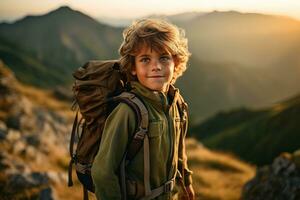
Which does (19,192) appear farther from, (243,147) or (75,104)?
(243,147)

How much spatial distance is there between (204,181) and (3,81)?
20655 millimetres

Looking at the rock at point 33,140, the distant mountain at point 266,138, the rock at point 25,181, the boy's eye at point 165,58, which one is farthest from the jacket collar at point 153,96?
the distant mountain at point 266,138

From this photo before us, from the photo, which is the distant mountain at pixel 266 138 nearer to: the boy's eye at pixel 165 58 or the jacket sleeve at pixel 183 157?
the jacket sleeve at pixel 183 157

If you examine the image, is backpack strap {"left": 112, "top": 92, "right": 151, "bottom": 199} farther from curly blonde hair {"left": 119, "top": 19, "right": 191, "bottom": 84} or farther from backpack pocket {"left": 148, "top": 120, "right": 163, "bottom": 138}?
curly blonde hair {"left": 119, "top": 19, "right": 191, "bottom": 84}

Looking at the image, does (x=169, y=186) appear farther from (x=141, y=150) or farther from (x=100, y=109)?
(x=100, y=109)

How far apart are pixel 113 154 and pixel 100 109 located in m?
0.57

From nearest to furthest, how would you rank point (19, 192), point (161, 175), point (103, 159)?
point (103, 159), point (161, 175), point (19, 192)

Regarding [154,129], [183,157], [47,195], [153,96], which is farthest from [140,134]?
[47,195]

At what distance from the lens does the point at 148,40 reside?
3.77 meters

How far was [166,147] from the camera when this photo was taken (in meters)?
3.95

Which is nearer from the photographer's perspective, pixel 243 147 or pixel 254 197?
pixel 254 197

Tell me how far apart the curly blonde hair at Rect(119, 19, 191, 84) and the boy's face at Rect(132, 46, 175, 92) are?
6 centimetres

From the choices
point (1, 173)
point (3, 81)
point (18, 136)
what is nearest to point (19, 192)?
point (1, 173)

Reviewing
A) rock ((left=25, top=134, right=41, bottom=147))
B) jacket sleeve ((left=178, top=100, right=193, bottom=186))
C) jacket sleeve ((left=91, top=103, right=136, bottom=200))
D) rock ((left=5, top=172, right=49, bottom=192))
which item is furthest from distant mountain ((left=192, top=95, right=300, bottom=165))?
jacket sleeve ((left=91, top=103, right=136, bottom=200))
